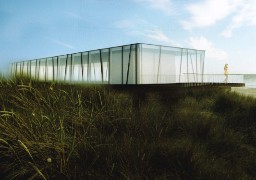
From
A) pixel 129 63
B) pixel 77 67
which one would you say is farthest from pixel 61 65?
pixel 129 63

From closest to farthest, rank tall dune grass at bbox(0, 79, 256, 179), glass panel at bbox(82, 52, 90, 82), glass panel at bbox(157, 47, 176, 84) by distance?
tall dune grass at bbox(0, 79, 256, 179) → glass panel at bbox(157, 47, 176, 84) → glass panel at bbox(82, 52, 90, 82)

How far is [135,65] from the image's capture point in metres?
20.8

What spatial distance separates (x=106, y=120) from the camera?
263 inches

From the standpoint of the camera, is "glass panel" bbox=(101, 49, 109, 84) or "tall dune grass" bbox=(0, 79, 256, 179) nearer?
"tall dune grass" bbox=(0, 79, 256, 179)

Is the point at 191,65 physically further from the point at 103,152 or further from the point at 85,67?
the point at 103,152

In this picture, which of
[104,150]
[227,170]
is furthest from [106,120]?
[227,170]

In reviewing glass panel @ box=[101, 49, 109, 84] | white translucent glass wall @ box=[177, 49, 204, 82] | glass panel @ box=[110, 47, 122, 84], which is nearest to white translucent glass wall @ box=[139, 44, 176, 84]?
white translucent glass wall @ box=[177, 49, 204, 82]

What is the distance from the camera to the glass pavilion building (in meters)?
20.9

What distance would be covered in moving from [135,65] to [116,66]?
2.30 metres

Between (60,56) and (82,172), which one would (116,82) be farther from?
(82,172)

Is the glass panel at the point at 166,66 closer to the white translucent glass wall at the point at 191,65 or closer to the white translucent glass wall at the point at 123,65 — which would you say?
the white translucent glass wall at the point at 191,65

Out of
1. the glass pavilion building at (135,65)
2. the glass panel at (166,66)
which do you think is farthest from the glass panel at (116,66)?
the glass panel at (166,66)

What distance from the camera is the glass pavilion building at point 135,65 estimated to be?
20.9 meters

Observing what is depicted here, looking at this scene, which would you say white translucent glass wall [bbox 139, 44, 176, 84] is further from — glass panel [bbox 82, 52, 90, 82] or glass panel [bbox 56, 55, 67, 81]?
glass panel [bbox 56, 55, 67, 81]
